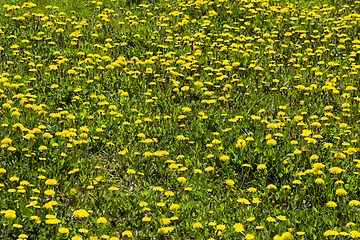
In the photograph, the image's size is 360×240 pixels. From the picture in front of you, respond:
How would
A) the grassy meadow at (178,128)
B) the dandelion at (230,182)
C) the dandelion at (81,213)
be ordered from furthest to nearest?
1. the dandelion at (230,182)
2. the grassy meadow at (178,128)
3. the dandelion at (81,213)

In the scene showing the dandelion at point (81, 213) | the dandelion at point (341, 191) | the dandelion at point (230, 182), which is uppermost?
the dandelion at point (81, 213)

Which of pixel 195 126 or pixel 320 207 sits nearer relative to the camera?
pixel 320 207

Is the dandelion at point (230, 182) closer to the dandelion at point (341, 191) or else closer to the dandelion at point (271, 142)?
the dandelion at point (271, 142)

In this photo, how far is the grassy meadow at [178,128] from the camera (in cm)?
425

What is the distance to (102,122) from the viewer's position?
18.4 ft

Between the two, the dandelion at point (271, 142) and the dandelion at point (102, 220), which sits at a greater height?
the dandelion at point (271, 142)

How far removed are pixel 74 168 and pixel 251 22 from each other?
5.33 metres

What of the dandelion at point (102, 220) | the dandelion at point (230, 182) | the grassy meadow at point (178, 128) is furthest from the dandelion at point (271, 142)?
the dandelion at point (102, 220)

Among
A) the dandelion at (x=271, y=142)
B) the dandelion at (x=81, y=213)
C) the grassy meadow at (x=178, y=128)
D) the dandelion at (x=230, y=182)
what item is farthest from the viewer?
the dandelion at (x=271, y=142)

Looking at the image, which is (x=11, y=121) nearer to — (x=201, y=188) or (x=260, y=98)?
(x=201, y=188)

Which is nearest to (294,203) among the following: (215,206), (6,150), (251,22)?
(215,206)

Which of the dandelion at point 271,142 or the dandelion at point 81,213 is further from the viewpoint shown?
the dandelion at point 271,142

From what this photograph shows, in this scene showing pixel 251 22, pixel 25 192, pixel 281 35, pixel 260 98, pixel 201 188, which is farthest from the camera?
pixel 251 22

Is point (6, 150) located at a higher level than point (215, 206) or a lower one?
higher
